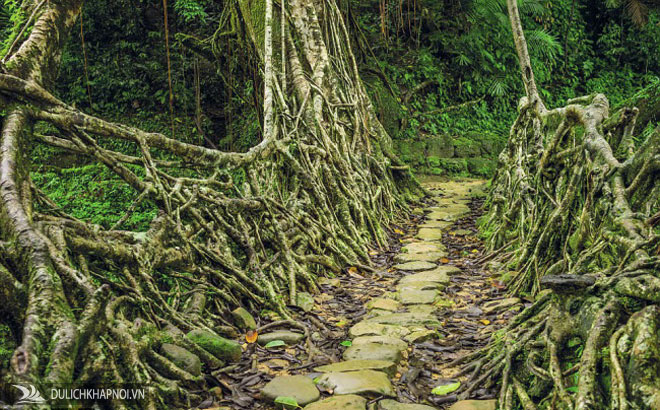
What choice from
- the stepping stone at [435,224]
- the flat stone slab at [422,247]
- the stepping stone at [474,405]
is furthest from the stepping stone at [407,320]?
the stepping stone at [435,224]

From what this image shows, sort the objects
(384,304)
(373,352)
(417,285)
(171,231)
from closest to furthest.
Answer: (373,352), (171,231), (384,304), (417,285)

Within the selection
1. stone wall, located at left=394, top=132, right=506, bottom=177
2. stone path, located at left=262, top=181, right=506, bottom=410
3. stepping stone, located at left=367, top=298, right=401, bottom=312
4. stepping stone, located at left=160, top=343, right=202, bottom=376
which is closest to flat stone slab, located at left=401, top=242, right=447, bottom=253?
stone path, located at left=262, top=181, right=506, bottom=410

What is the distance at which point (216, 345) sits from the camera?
2.66m

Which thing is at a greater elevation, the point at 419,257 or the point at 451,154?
the point at 451,154

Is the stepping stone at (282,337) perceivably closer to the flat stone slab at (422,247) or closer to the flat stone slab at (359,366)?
the flat stone slab at (359,366)

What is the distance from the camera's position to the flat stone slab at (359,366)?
8.50 ft

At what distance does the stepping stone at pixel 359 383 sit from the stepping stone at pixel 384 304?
3.51 feet

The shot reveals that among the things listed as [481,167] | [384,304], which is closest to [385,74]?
[481,167]

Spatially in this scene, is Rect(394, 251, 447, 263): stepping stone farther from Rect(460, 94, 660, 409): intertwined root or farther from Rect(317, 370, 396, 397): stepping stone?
Rect(317, 370, 396, 397): stepping stone

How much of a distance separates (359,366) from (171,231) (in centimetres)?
128

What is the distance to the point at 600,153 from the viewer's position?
10.1 feet

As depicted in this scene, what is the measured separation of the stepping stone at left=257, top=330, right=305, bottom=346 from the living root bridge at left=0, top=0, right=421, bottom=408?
249mm

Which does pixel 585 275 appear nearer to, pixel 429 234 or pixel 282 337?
pixel 282 337

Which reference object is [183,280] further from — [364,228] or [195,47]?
[195,47]
